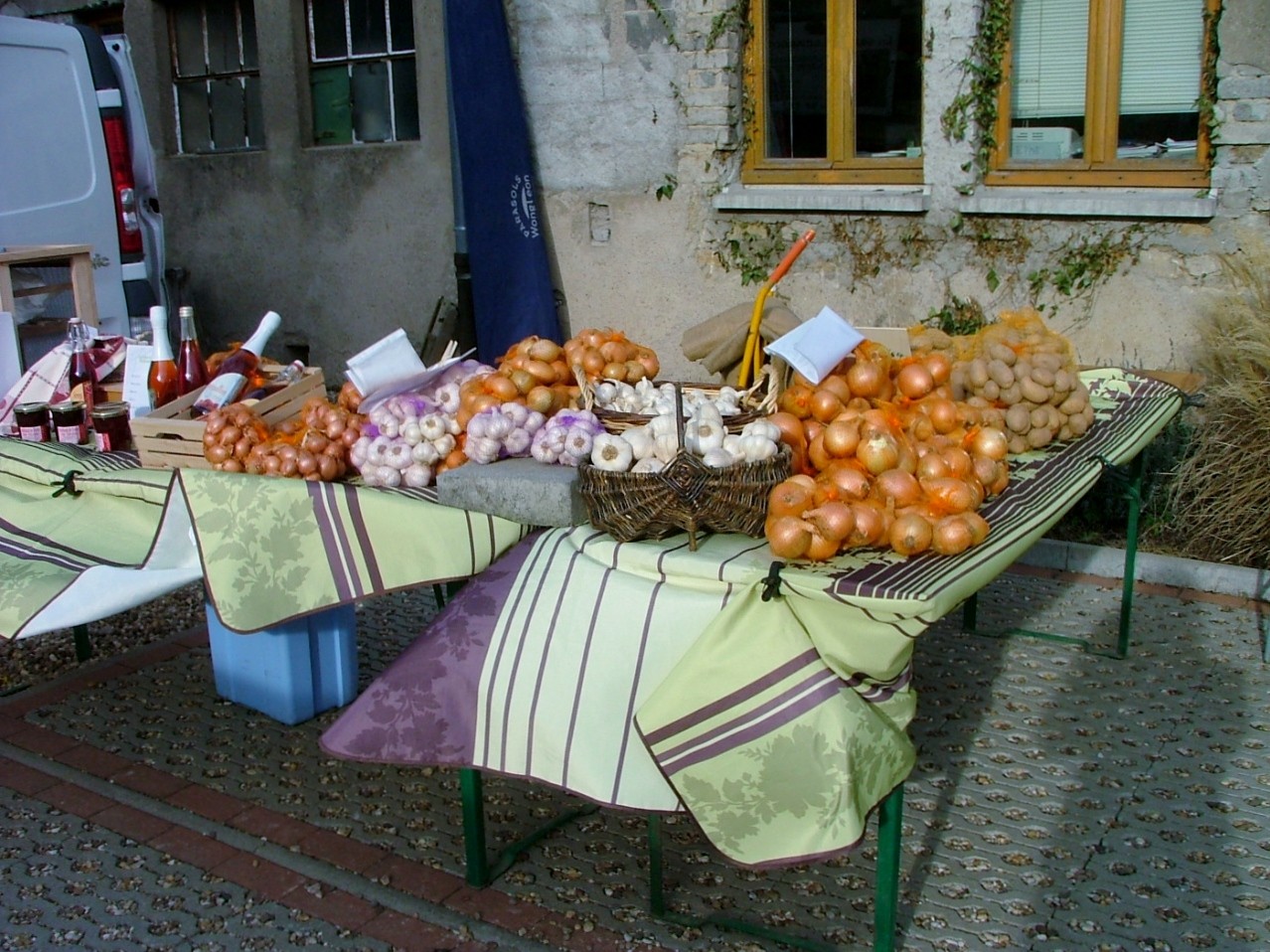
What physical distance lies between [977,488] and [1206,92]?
4.13 meters

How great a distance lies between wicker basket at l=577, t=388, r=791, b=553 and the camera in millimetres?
2676

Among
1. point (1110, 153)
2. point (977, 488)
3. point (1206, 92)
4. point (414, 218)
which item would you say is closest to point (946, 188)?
point (1110, 153)

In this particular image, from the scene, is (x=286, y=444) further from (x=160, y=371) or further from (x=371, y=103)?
(x=371, y=103)

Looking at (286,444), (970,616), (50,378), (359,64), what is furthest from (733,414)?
(359,64)

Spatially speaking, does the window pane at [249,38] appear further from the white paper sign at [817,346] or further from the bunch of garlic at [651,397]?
the white paper sign at [817,346]

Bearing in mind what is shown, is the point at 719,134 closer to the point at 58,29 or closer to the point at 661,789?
the point at 58,29

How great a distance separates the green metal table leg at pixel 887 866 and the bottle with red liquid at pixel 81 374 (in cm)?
283

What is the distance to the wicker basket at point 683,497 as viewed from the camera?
8.78ft

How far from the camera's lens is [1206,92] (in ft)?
19.7

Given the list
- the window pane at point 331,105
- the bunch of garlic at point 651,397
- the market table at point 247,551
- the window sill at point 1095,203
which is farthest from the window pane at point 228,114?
the bunch of garlic at point 651,397

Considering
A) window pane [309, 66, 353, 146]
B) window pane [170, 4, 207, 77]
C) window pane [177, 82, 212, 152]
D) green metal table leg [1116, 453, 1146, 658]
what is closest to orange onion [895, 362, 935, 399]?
green metal table leg [1116, 453, 1146, 658]

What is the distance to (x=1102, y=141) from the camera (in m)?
6.38

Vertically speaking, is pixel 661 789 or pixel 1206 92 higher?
pixel 1206 92

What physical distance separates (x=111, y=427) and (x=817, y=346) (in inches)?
84.4
